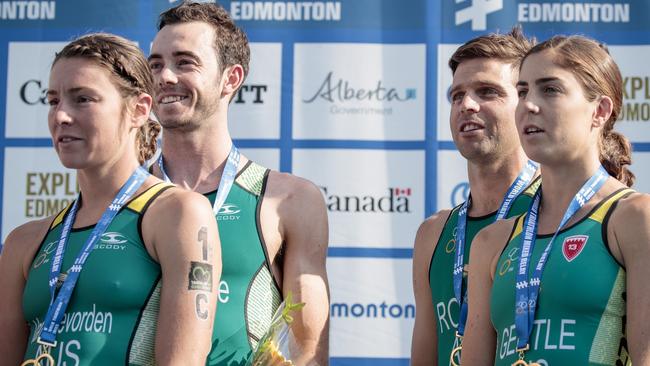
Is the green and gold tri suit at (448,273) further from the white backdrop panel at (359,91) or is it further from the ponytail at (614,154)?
the white backdrop panel at (359,91)

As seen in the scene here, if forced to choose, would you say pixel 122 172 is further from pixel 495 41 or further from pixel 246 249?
pixel 495 41

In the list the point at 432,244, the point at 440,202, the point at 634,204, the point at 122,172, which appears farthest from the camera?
the point at 440,202

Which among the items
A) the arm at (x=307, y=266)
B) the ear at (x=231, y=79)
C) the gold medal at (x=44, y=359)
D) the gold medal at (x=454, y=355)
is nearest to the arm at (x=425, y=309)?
the gold medal at (x=454, y=355)

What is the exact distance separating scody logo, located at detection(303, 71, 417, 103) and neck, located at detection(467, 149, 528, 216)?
104 cm

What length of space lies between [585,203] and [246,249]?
1.06 metres

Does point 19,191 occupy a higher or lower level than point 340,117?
lower

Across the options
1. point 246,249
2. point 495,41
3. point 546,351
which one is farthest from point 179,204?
point 495,41

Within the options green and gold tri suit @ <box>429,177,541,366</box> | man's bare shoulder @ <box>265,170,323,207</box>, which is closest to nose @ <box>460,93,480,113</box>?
green and gold tri suit @ <box>429,177,541,366</box>

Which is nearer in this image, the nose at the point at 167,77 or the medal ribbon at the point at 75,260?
the medal ribbon at the point at 75,260

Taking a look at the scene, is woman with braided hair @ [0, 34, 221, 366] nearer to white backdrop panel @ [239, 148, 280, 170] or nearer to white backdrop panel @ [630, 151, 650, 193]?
white backdrop panel @ [239, 148, 280, 170]

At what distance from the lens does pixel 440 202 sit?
15.4ft

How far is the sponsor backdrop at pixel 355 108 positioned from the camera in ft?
15.3

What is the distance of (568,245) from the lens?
2711 millimetres

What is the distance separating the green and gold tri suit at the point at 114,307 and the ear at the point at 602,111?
117 cm
